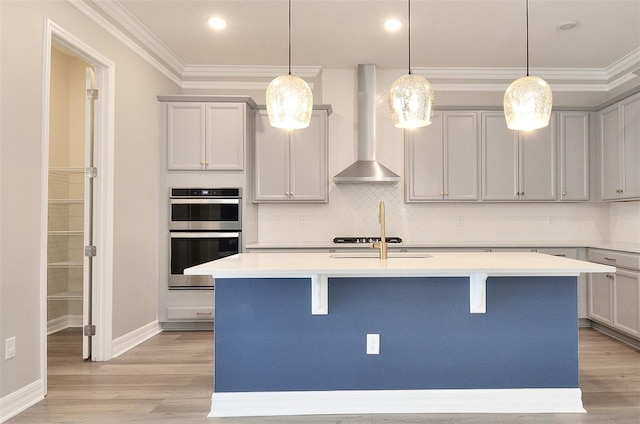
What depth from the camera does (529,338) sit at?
8.86ft

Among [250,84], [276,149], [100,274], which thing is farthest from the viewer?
[250,84]

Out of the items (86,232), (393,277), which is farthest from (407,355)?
(86,232)

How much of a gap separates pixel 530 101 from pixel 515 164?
276 centimetres

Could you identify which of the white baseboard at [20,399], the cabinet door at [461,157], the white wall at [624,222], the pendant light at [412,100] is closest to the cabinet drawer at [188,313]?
the white baseboard at [20,399]

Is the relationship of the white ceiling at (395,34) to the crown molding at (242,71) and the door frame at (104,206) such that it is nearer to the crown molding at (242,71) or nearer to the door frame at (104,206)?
the crown molding at (242,71)

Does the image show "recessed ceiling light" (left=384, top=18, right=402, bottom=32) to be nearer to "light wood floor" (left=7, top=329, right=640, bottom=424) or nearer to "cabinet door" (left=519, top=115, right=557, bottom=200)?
"cabinet door" (left=519, top=115, right=557, bottom=200)

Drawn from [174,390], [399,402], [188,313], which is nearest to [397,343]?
[399,402]

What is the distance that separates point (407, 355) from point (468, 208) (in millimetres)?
2943

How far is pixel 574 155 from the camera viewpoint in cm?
491

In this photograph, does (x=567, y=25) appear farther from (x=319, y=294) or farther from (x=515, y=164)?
(x=319, y=294)

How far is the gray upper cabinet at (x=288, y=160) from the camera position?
4871 mm

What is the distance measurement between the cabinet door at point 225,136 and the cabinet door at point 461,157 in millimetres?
2226

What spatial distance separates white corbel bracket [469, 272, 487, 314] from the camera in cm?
263

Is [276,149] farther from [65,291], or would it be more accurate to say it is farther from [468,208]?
[65,291]
